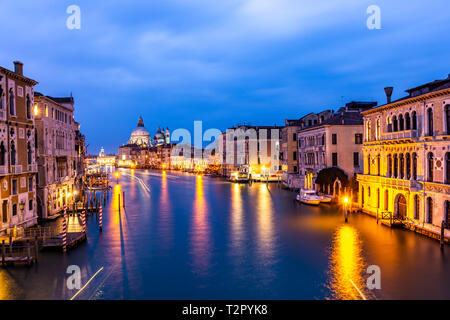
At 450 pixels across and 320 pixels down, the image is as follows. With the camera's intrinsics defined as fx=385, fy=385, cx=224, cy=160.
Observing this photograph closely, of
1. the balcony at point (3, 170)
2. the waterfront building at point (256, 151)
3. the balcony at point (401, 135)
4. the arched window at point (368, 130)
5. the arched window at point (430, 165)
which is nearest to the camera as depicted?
the balcony at point (3, 170)

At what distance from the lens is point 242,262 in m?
19.4

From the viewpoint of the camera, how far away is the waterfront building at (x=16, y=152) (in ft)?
75.7

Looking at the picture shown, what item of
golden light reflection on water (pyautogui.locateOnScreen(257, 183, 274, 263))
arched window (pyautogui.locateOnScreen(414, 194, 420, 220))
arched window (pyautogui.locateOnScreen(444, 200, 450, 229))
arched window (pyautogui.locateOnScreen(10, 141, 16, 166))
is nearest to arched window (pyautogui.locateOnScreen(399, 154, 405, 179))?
arched window (pyautogui.locateOnScreen(414, 194, 420, 220))

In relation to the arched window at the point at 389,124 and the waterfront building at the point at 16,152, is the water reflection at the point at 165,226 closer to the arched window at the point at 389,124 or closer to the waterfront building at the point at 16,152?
the waterfront building at the point at 16,152

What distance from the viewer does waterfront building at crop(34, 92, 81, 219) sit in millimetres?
30281

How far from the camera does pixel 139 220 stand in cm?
3238

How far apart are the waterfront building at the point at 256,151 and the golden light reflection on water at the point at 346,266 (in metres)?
51.9

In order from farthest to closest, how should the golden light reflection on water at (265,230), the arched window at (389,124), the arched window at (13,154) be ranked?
A: the arched window at (389,124) < the arched window at (13,154) < the golden light reflection on water at (265,230)

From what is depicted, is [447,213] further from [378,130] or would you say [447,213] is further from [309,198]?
[309,198]

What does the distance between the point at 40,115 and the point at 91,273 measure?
693 inches

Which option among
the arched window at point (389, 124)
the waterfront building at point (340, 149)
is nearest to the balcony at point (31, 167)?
the arched window at point (389, 124)

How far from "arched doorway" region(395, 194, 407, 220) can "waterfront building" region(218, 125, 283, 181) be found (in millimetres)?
47521

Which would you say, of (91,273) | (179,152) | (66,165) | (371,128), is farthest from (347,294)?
(179,152)

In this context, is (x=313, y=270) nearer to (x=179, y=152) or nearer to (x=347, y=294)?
(x=347, y=294)
